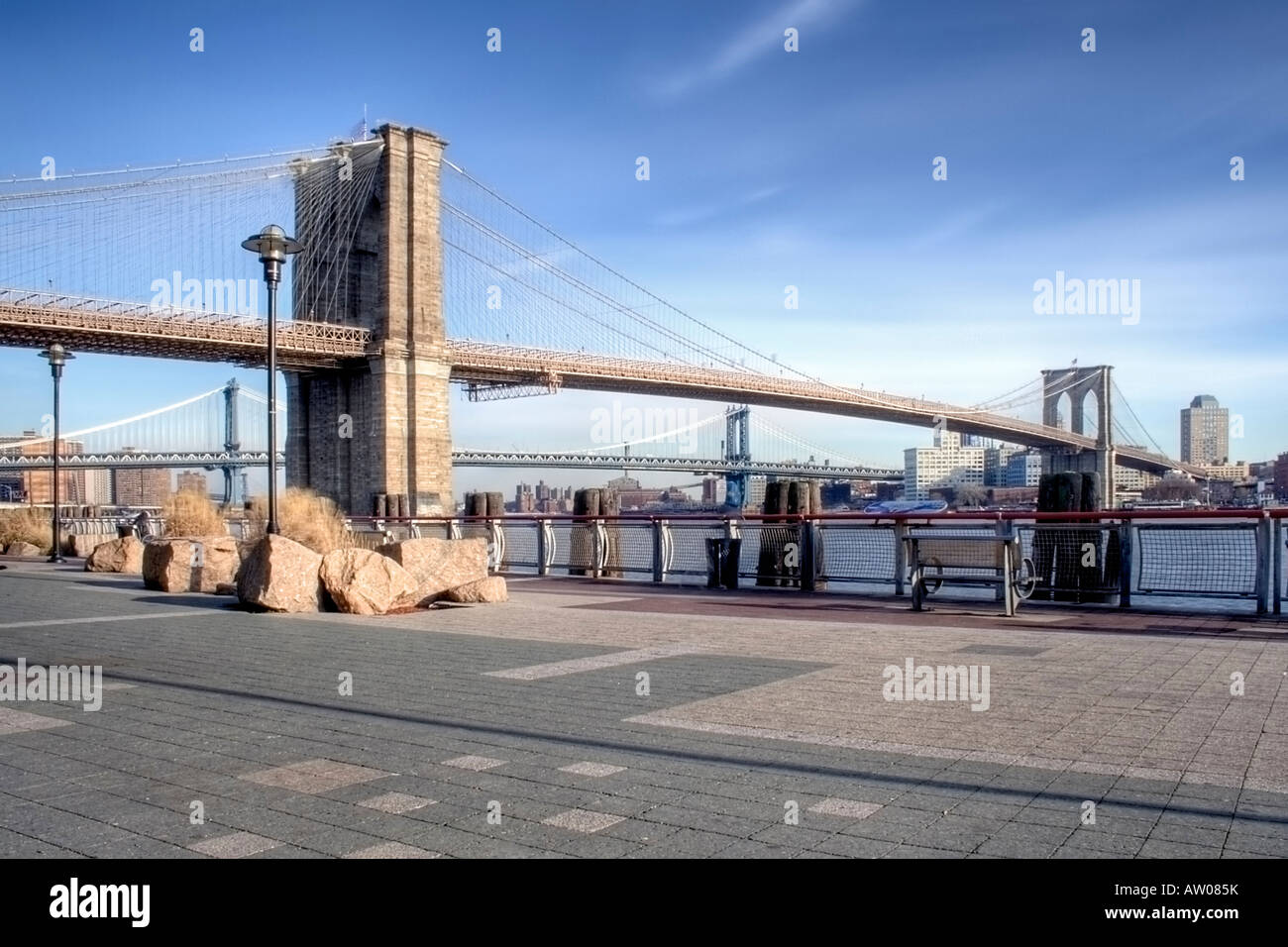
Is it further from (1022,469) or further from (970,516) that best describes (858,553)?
(1022,469)

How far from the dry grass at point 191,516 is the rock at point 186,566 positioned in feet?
13.7

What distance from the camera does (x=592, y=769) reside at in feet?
14.1

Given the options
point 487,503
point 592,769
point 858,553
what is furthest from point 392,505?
point 592,769

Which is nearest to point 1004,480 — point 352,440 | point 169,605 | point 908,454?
point 908,454

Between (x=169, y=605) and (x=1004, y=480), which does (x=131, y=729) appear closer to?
(x=169, y=605)

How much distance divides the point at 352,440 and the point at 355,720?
39148 mm

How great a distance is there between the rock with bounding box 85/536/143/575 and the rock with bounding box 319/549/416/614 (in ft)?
23.8

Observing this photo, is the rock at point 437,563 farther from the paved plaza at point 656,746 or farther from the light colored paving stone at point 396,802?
the light colored paving stone at point 396,802

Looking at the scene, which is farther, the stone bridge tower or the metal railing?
the stone bridge tower

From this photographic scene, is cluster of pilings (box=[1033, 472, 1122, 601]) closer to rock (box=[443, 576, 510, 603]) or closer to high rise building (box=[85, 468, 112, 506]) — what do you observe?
rock (box=[443, 576, 510, 603])

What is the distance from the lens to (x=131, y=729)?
5.16 m

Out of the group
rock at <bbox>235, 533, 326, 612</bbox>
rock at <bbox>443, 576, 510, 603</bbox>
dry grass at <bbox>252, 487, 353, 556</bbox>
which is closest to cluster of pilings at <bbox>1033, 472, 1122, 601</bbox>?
rock at <bbox>443, 576, 510, 603</bbox>

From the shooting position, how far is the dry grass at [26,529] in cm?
2362

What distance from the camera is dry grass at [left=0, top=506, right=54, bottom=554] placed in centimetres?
2362
